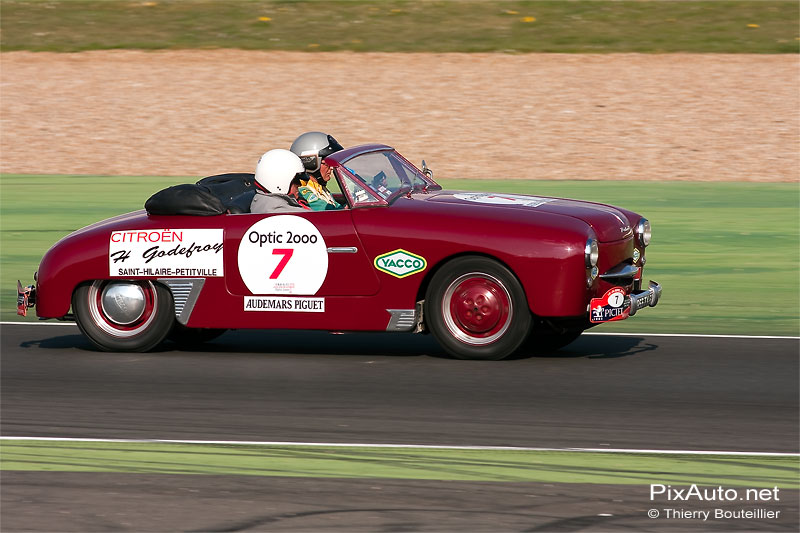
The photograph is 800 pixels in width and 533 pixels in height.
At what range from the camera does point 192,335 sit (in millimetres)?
10242

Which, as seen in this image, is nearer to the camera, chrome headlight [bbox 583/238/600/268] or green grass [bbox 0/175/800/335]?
chrome headlight [bbox 583/238/600/268]

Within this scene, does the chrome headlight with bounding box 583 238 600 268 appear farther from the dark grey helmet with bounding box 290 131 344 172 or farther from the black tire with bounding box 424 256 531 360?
the dark grey helmet with bounding box 290 131 344 172

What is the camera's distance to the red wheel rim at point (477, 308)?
29.6ft

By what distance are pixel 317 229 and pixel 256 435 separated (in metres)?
2.16

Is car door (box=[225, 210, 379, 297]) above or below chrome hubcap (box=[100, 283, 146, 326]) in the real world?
above

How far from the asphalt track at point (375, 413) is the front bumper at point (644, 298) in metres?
0.39

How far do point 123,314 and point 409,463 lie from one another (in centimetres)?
363

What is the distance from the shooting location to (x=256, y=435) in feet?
24.3

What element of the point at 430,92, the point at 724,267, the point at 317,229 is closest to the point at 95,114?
the point at 430,92

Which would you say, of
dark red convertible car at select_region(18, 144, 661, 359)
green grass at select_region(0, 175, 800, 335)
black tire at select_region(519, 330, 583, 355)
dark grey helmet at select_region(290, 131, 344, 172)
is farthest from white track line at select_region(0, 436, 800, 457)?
green grass at select_region(0, 175, 800, 335)

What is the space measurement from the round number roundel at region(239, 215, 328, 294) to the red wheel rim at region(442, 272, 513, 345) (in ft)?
2.90

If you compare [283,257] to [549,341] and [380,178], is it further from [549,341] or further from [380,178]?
[549,341]

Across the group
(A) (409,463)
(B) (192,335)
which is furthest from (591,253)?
(B) (192,335)

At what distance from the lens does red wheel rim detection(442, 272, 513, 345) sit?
9.02 m
